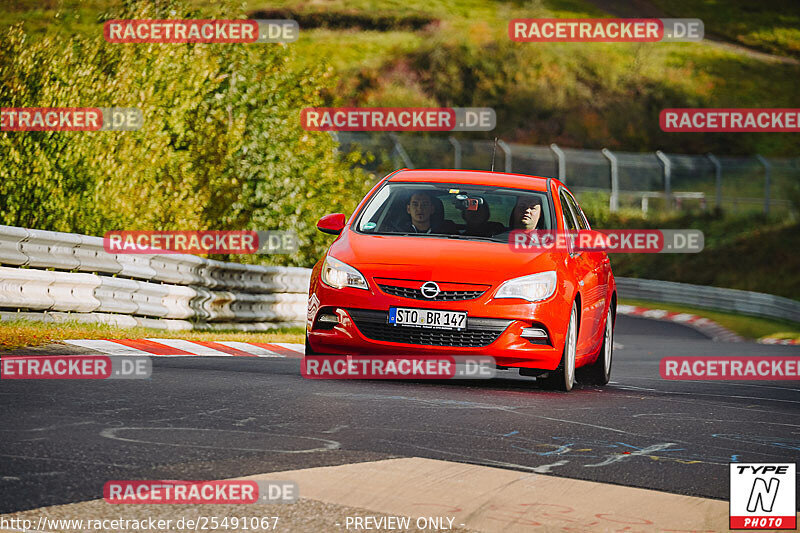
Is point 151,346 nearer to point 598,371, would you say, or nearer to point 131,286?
point 131,286

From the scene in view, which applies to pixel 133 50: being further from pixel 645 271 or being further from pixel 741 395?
pixel 645 271

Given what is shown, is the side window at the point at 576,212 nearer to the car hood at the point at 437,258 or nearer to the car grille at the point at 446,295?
the car hood at the point at 437,258

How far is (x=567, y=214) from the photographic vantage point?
38.6ft

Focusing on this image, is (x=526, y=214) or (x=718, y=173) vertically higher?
(x=718, y=173)

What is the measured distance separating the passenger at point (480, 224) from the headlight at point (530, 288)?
94cm

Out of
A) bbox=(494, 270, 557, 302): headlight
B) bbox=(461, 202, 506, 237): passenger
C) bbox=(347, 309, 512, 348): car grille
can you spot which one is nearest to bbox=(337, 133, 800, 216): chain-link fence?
bbox=(461, 202, 506, 237): passenger

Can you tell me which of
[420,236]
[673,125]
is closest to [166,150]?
[420,236]

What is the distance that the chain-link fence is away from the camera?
4506cm

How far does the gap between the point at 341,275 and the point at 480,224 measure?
1455 millimetres

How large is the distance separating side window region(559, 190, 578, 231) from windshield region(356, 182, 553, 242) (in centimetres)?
25

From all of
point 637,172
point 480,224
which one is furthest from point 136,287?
point 637,172

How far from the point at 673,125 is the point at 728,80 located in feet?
41.5

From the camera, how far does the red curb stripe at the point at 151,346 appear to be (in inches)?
468

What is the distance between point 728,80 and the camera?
253 ft
